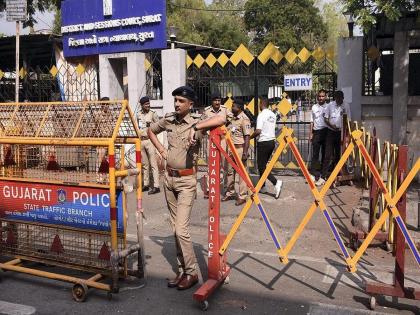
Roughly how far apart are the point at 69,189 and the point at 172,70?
5845 mm

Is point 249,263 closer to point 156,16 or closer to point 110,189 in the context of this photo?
point 110,189

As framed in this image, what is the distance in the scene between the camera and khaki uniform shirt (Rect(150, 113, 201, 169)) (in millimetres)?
4672

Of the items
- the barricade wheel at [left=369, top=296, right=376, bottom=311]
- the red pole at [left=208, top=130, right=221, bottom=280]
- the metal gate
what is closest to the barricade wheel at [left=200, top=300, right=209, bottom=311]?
the red pole at [left=208, top=130, right=221, bottom=280]

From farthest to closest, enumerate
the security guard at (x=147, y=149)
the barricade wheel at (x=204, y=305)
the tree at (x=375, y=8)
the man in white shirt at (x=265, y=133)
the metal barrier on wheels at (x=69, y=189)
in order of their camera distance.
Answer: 1. the security guard at (x=147, y=149)
2. the man in white shirt at (x=265, y=133)
3. the tree at (x=375, y=8)
4. the metal barrier on wheels at (x=69, y=189)
5. the barricade wheel at (x=204, y=305)

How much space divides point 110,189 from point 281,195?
4.56 meters

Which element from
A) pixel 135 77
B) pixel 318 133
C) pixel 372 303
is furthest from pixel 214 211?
pixel 135 77

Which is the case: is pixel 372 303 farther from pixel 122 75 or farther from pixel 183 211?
pixel 122 75

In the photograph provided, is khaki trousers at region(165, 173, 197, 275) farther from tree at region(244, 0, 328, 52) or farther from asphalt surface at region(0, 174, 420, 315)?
tree at region(244, 0, 328, 52)

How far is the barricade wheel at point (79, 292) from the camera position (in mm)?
4422

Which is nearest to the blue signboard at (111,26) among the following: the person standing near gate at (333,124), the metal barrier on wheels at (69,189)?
the person standing near gate at (333,124)

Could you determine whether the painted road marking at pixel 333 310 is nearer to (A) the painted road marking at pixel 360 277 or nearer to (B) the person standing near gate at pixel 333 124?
(A) the painted road marking at pixel 360 277

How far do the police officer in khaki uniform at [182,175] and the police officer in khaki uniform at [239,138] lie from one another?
3.14m

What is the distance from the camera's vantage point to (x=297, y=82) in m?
9.57

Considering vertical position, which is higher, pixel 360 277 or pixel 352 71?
pixel 352 71
